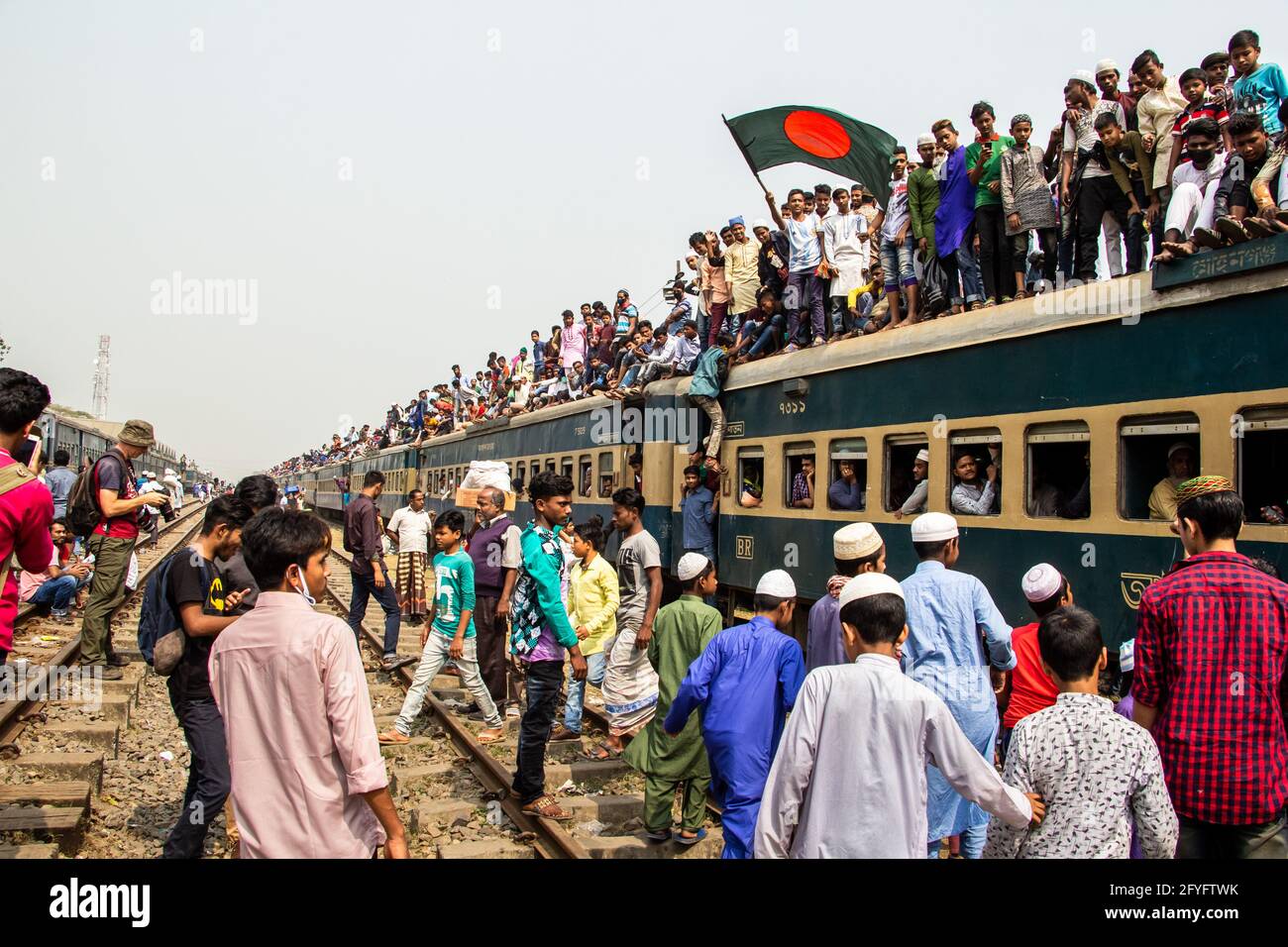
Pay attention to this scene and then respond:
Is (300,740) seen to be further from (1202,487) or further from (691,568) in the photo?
(1202,487)

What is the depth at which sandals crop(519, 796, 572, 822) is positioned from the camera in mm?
5977

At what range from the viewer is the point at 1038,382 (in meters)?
6.68

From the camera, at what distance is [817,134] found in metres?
12.2

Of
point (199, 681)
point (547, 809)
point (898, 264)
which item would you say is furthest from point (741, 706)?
point (898, 264)

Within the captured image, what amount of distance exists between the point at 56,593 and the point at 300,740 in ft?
40.4

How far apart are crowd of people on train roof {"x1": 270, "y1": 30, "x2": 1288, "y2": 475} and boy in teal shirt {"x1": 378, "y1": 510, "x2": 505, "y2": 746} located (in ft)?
13.1

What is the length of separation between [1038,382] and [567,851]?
4.14 metres

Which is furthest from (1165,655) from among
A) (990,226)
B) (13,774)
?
(13,774)

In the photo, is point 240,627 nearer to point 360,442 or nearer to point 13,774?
point 13,774

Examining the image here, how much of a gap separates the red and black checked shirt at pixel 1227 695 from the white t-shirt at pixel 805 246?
23.6 feet

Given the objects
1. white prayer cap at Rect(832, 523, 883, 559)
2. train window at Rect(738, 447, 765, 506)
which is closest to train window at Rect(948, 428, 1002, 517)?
white prayer cap at Rect(832, 523, 883, 559)

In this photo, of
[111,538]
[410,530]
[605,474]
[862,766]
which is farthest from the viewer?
[605,474]

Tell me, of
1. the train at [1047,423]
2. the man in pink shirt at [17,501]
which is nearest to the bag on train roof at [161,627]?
the man in pink shirt at [17,501]
